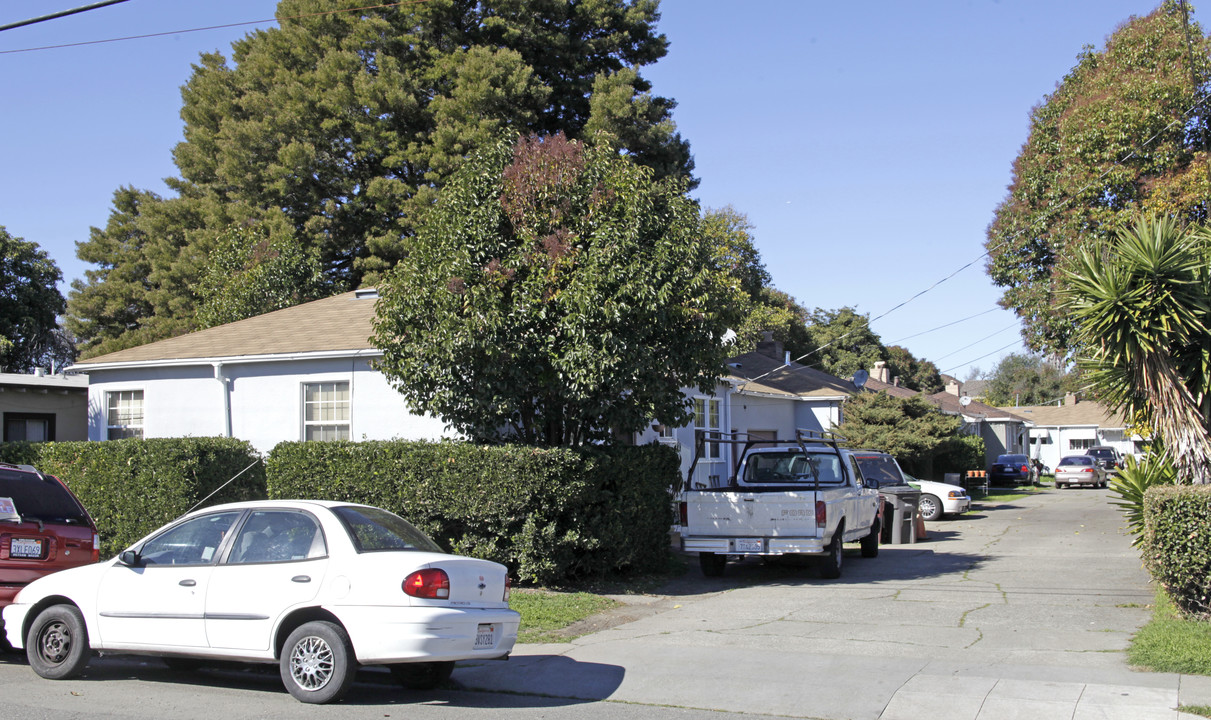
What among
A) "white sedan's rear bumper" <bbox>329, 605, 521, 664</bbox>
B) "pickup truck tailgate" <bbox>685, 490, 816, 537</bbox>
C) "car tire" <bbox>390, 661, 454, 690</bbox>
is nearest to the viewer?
"white sedan's rear bumper" <bbox>329, 605, 521, 664</bbox>

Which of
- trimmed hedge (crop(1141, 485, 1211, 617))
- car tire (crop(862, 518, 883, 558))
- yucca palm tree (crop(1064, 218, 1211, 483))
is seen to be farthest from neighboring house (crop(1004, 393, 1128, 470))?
trimmed hedge (crop(1141, 485, 1211, 617))

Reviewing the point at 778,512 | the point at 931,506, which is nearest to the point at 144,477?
the point at 778,512

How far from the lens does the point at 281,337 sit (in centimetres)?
1834

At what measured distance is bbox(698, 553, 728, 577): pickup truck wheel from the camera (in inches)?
565

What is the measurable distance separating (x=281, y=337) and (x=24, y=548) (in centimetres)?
955

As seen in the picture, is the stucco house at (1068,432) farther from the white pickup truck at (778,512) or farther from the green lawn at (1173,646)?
the green lawn at (1173,646)

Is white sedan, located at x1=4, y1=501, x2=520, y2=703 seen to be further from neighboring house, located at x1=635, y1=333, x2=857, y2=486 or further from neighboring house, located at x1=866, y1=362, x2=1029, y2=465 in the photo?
neighboring house, located at x1=866, y1=362, x2=1029, y2=465

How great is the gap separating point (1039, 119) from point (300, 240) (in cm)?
2336

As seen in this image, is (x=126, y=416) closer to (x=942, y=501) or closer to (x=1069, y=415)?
(x=942, y=501)

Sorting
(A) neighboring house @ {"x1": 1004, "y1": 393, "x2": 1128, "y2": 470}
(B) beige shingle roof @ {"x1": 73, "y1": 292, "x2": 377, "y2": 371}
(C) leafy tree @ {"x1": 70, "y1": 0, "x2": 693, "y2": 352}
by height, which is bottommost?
(A) neighboring house @ {"x1": 1004, "y1": 393, "x2": 1128, "y2": 470}

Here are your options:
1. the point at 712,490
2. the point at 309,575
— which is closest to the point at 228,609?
the point at 309,575

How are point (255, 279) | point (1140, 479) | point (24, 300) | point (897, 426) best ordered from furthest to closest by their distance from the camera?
point (24, 300) → point (897, 426) → point (255, 279) → point (1140, 479)

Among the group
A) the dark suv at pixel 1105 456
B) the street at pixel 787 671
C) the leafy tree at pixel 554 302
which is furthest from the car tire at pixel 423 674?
the dark suv at pixel 1105 456

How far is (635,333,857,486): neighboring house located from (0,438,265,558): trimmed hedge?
811 centimetres
